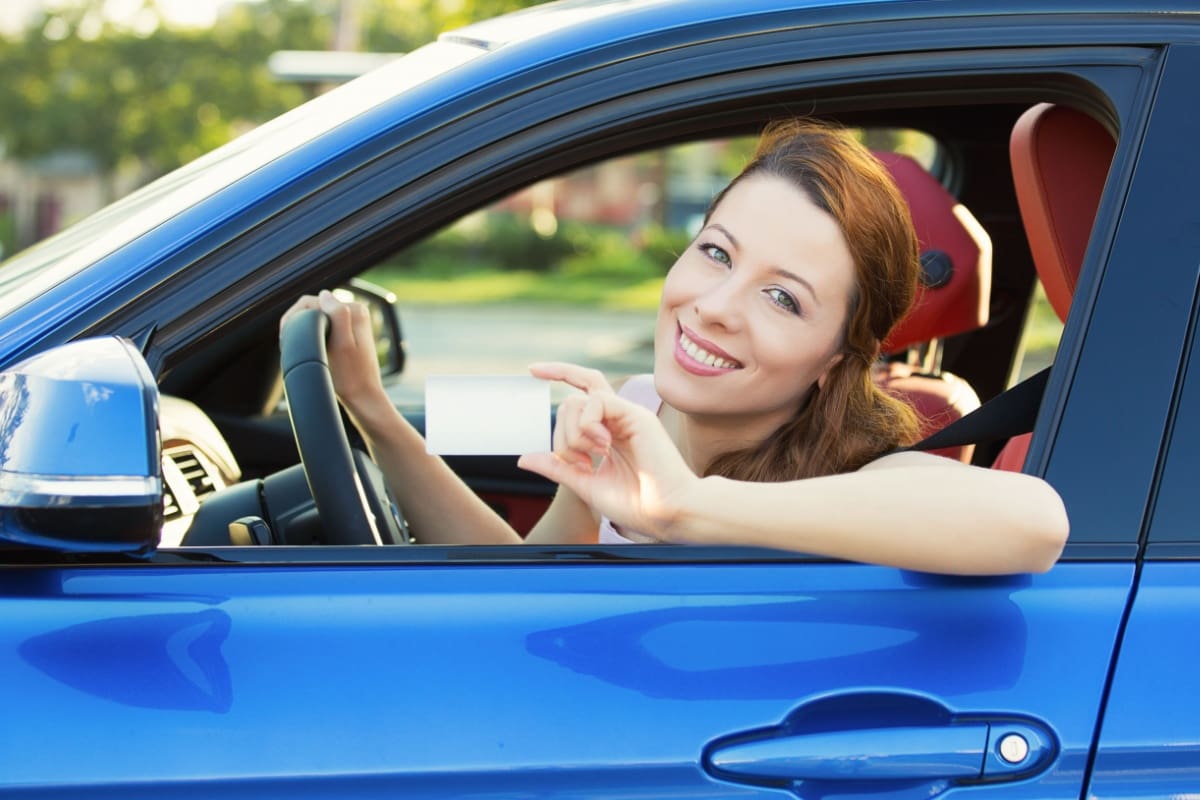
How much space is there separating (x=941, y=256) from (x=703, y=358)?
1022 millimetres

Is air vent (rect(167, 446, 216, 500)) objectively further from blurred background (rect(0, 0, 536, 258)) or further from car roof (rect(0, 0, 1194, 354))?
blurred background (rect(0, 0, 536, 258))

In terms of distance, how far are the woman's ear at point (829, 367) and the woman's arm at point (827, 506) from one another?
417mm

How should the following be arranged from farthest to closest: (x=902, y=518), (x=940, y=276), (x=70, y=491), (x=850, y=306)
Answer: (x=940, y=276), (x=850, y=306), (x=902, y=518), (x=70, y=491)

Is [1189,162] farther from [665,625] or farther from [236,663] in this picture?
[236,663]

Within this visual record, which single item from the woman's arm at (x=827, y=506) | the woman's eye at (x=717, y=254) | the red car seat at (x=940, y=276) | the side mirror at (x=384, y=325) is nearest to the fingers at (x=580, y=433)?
the woman's arm at (x=827, y=506)

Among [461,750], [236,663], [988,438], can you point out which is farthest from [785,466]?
[236,663]

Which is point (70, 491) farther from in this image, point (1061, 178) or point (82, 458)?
point (1061, 178)

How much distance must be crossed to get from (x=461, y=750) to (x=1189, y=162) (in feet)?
3.16

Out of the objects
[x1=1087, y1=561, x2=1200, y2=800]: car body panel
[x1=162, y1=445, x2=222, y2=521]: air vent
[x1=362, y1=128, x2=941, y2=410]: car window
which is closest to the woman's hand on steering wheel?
[x1=162, y1=445, x2=222, y2=521]: air vent

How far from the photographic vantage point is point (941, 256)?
8.36ft

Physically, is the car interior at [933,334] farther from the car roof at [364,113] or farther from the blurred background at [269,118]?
the blurred background at [269,118]

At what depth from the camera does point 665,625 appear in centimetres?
134

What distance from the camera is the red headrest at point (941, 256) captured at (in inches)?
100

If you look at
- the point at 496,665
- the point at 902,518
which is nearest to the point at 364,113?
the point at 496,665
